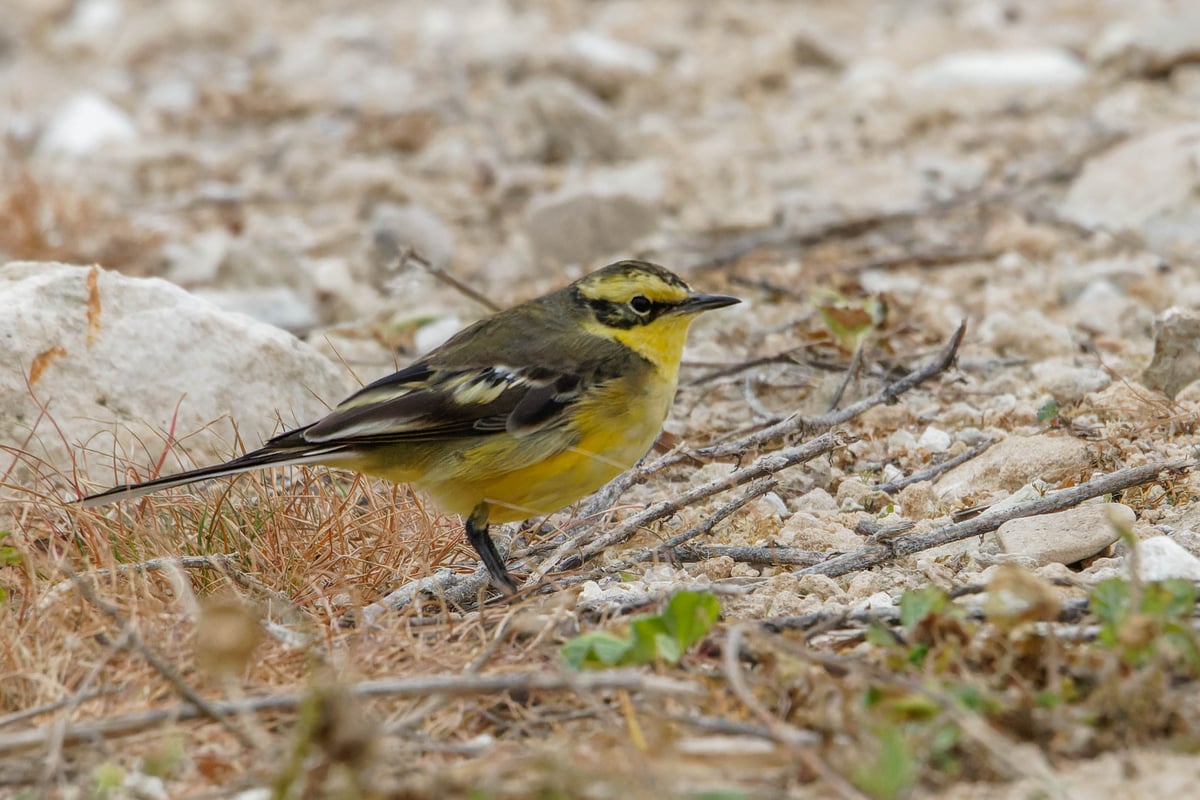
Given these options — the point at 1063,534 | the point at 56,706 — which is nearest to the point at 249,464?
the point at 56,706

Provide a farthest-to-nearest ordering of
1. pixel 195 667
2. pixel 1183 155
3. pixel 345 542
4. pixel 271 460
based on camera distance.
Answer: pixel 1183 155
pixel 345 542
pixel 271 460
pixel 195 667

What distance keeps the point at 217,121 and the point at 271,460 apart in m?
8.14

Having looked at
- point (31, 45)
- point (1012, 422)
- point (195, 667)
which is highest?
point (31, 45)

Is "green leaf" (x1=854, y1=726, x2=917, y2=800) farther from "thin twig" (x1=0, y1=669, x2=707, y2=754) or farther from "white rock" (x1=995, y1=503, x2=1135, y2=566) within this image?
"white rock" (x1=995, y1=503, x2=1135, y2=566)

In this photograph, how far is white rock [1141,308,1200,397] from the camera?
5.51 metres

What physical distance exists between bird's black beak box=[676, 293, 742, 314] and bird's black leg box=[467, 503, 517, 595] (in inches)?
38.6

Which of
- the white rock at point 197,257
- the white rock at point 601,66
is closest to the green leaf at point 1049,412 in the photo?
the white rock at point 197,257

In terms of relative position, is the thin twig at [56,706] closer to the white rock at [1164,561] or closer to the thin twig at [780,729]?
the thin twig at [780,729]

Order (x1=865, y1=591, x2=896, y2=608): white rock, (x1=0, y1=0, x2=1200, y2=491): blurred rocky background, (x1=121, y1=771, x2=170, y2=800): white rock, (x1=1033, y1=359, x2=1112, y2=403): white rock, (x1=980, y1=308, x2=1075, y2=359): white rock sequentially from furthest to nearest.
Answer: (x1=0, y1=0, x2=1200, y2=491): blurred rocky background → (x1=980, y1=308, x2=1075, y2=359): white rock → (x1=1033, y1=359, x2=1112, y2=403): white rock → (x1=865, y1=591, x2=896, y2=608): white rock → (x1=121, y1=771, x2=170, y2=800): white rock

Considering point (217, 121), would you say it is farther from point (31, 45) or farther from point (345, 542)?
point (345, 542)

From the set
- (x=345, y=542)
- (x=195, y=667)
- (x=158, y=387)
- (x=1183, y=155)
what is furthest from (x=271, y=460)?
(x=1183, y=155)

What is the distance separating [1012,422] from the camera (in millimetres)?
5641

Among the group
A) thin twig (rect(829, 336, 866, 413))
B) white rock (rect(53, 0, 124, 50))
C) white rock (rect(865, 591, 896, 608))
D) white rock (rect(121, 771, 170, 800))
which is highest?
white rock (rect(53, 0, 124, 50))

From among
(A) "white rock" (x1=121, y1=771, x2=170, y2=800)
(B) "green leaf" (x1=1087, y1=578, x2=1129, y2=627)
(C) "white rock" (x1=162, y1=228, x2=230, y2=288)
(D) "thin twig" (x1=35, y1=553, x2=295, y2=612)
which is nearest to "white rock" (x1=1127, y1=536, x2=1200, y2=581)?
(B) "green leaf" (x1=1087, y1=578, x2=1129, y2=627)
